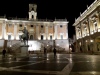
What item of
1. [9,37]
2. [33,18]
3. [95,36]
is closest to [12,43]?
[9,37]

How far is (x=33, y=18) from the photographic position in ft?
214

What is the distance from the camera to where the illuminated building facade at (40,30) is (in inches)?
2291

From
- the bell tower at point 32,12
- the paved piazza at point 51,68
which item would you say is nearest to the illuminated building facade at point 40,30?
the bell tower at point 32,12

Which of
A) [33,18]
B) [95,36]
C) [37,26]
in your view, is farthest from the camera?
[33,18]

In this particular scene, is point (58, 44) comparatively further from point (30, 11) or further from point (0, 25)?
point (0, 25)

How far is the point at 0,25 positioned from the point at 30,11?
16.8 m

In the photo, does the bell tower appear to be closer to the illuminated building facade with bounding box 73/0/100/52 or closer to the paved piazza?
the illuminated building facade with bounding box 73/0/100/52

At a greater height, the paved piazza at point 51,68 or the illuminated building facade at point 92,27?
the illuminated building facade at point 92,27

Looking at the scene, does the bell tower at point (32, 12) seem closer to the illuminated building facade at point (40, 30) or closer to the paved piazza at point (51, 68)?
the illuminated building facade at point (40, 30)

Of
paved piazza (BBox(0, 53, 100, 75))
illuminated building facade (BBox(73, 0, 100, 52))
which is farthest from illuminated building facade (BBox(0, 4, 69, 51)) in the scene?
paved piazza (BBox(0, 53, 100, 75))

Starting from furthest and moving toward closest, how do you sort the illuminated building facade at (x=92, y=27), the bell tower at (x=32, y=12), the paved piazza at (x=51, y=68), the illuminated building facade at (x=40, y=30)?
the bell tower at (x=32, y=12)
the illuminated building facade at (x=40, y=30)
the illuminated building facade at (x=92, y=27)
the paved piazza at (x=51, y=68)

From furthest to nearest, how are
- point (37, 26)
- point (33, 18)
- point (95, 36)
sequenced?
point (33, 18) → point (37, 26) → point (95, 36)

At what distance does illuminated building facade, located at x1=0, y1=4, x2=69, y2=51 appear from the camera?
191 feet

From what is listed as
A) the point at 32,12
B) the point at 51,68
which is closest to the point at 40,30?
the point at 32,12
